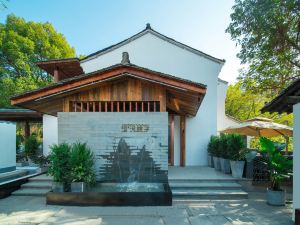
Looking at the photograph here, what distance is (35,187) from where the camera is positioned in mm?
8422

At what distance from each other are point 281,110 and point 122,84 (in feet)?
16.4

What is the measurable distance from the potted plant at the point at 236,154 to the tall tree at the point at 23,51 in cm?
1966

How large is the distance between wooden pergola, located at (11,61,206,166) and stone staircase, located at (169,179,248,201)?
2.70 meters

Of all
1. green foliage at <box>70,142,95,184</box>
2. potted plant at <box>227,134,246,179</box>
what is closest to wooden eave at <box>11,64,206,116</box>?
green foliage at <box>70,142,95,184</box>

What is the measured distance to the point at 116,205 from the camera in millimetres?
6805

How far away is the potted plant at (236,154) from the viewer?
9.01m

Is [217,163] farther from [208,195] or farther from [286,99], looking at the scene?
[286,99]

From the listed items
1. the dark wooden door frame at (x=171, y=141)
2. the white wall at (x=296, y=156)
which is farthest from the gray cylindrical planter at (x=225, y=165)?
the white wall at (x=296, y=156)

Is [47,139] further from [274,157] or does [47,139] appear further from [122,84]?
[274,157]

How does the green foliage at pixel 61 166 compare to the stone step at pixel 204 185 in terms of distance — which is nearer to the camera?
Answer: the green foliage at pixel 61 166

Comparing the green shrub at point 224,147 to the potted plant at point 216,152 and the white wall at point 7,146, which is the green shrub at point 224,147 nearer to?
the potted plant at point 216,152

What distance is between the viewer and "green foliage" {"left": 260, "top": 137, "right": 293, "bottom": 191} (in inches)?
284

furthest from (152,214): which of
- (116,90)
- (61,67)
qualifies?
(61,67)

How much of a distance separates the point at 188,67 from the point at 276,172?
7441 mm
